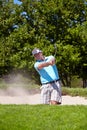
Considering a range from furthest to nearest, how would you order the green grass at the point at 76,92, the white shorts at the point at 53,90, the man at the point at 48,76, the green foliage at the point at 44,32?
the green foliage at the point at 44,32 → the green grass at the point at 76,92 → the white shorts at the point at 53,90 → the man at the point at 48,76

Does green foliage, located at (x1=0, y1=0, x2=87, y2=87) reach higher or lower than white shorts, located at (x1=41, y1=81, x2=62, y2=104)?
higher

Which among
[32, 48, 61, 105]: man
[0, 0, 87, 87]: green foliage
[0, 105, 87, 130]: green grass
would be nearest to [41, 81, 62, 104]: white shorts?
[32, 48, 61, 105]: man

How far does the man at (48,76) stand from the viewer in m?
9.97

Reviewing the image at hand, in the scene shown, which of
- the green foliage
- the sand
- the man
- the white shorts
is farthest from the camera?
the green foliage

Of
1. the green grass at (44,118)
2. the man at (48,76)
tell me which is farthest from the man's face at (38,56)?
the green grass at (44,118)

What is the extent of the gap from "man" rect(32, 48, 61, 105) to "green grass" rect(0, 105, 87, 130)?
3.82 feet

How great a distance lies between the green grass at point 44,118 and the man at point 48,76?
1.16 m

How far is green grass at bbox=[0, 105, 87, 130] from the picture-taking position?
7590 mm

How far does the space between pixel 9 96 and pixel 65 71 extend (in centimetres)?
1420

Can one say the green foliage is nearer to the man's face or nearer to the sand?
the sand

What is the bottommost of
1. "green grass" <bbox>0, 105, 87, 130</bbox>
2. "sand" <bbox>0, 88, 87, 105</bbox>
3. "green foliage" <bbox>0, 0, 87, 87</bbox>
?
"green grass" <bbox>0, 105, 87, 130</bbox>

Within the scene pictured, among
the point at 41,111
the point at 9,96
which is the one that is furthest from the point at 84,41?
the point at 41,111

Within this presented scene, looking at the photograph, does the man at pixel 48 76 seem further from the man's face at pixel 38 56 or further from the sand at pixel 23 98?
the sand at pixel 23 98

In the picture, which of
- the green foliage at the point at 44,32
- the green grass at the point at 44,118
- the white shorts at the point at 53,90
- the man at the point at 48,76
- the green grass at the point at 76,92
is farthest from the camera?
the green foliage at the point at 44,32
